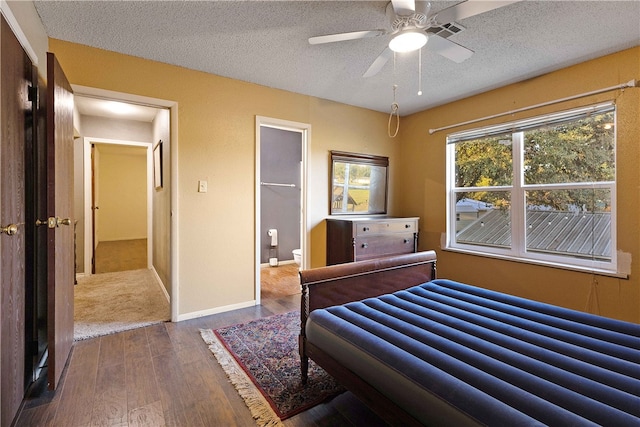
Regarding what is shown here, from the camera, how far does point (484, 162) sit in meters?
3.44

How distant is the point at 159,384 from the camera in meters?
1.83

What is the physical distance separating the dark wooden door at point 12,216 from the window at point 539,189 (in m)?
3.85

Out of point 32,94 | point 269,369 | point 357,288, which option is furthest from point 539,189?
point 32,94

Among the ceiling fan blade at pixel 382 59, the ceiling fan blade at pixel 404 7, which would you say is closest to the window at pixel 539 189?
the ceiling fan blade at pixel 382 59

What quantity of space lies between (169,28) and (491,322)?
9.23 ft

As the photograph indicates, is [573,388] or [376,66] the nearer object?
[573,388]

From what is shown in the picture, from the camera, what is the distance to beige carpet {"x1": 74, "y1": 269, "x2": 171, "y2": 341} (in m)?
2.66

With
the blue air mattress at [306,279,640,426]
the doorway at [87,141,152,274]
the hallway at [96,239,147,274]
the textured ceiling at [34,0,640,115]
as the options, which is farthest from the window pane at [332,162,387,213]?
the doorway at [87,141,152,274]

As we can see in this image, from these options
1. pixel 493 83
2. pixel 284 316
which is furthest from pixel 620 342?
pixel 493 83

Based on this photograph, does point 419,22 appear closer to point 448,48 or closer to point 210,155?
point 448,48

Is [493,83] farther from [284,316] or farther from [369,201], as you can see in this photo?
[284,316]

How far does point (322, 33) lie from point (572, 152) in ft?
8.24

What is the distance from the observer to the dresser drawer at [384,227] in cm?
331

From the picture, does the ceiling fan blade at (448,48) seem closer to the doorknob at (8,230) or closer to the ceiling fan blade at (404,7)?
the ceiling fan blade at (404,7)
